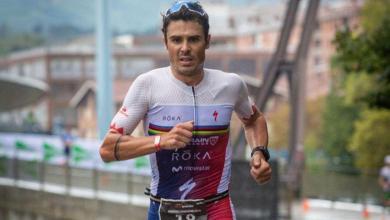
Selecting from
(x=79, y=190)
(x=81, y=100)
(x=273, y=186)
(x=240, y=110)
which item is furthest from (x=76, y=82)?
(x=240, y=110)

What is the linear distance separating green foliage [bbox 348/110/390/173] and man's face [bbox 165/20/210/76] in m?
49.2

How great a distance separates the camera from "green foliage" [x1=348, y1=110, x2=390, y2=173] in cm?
5566

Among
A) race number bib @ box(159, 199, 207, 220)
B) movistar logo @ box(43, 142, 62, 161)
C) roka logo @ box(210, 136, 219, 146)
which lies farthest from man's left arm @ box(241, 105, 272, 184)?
movistar logo @ box(43, 142, 62, 161)

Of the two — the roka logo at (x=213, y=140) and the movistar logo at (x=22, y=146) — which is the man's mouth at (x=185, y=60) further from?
the movistar logo at (x=22, y=146)

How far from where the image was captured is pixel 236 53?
7412cm

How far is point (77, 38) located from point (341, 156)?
20724 millimetres

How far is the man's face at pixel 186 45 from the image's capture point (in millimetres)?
5473

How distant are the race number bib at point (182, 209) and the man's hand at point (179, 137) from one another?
50 cm

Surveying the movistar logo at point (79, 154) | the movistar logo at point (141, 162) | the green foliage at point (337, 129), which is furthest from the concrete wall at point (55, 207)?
the green foliage at point (337, 129)

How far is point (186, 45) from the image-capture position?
5.46 m

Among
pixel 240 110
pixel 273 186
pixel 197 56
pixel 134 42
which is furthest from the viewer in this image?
pixel 134 42

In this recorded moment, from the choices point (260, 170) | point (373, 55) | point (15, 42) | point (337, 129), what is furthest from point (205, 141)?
point (337, 129)

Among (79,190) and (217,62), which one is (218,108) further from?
(217,62)

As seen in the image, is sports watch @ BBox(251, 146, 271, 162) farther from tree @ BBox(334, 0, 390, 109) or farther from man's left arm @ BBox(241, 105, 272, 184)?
tree @ BBox(334, 0, 390, 109)
